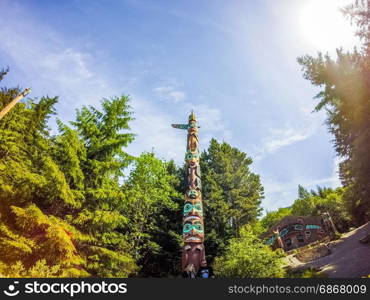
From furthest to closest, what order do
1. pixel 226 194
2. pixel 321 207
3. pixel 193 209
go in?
pixel 321 207 < pixel 226 194 < pixel 193 209

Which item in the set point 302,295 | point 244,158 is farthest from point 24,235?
point 244,158

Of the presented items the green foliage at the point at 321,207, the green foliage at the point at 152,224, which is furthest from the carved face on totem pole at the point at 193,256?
the green foliage at the point at 321,207

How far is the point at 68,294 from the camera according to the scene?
4793mm

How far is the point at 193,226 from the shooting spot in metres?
11.4

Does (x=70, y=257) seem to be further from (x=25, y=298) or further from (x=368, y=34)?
(x=368, y=34)

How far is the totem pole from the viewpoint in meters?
10.2

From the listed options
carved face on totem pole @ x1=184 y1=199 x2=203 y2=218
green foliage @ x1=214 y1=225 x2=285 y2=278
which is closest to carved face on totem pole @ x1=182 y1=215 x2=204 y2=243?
carved face on totem pole @ x1=184 y1=199 x2=203 y2=218

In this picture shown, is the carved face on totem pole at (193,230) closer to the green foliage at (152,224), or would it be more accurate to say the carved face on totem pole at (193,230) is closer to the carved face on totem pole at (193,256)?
the carved face on totem pole at (193,256)

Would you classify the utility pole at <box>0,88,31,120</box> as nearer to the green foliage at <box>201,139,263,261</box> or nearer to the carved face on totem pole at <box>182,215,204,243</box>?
the carved face on totem pole at <box>182,215,204,243</box>

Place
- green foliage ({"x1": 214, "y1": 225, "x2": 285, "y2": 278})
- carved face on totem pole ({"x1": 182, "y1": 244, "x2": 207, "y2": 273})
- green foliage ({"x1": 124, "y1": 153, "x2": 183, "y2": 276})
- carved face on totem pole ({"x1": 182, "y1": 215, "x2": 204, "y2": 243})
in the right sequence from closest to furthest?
1. carved face on totem pole ({"x1": 182, "y1": 244, "x2": 207, "y2": 273})
2. carved face on totem pole ({"x1": 182, "y1": 215, "x2": 204, "y2": 243})
3. green foliage ({"x1": 214, "y1": 225, "x2": 285, "y2": 278})
4. green foliage ({"x1": 124, "y1": 153, "x2": 183, "y2": 276})

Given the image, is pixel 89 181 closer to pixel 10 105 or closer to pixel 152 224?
pixel 10 105

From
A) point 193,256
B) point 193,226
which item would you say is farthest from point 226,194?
point 193,256

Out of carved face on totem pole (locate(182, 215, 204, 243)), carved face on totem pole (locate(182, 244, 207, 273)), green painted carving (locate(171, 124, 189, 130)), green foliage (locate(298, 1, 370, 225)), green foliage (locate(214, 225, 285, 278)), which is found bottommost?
green foliage (locate(214, 225, 285, 278))

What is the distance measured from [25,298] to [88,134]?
8.95 metres
